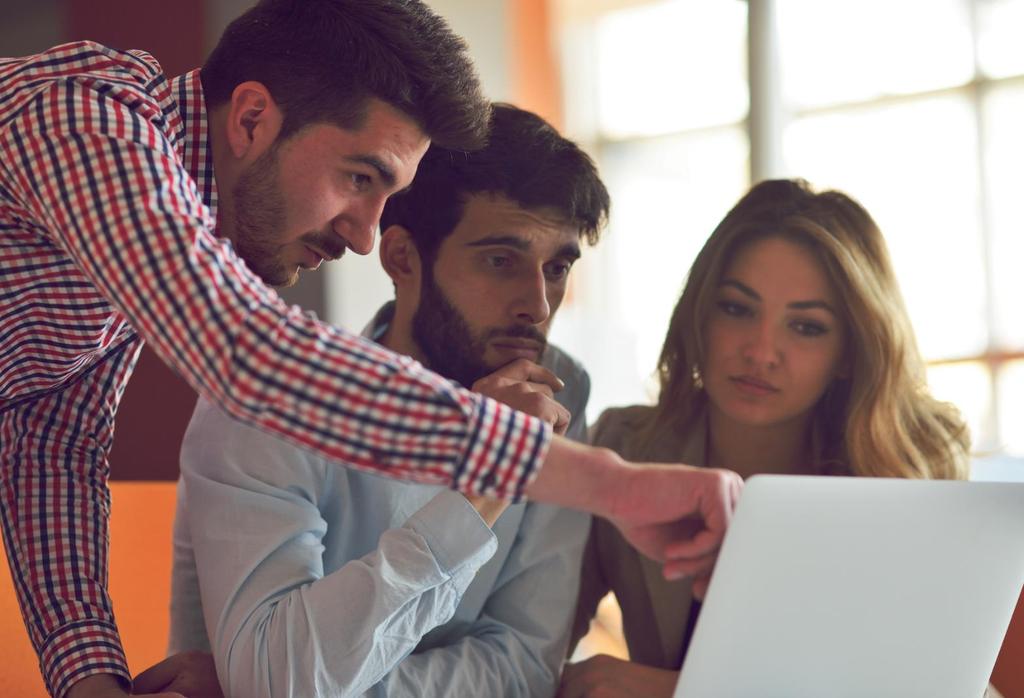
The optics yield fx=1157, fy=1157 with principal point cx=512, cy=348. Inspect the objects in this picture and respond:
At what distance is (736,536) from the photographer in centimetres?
79

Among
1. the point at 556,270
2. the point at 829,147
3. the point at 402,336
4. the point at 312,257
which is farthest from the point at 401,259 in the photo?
the point at 829,147

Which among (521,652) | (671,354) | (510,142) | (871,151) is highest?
(871,151)

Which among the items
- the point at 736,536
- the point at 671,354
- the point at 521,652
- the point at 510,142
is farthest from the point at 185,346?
the point at 671,354

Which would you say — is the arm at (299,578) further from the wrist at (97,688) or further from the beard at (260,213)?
the beard at (260,213)

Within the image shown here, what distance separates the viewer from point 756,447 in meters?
1.93

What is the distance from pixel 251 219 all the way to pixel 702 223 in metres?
4.22

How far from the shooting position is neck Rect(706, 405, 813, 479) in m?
1.93

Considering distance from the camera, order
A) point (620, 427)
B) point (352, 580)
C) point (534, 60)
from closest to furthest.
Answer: point (352, 580) < point (620, 427) < point (534, 60)

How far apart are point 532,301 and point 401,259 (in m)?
0.24

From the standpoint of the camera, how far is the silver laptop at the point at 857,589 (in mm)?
817

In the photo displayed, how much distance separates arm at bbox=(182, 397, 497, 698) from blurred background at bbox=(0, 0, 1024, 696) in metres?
2.85

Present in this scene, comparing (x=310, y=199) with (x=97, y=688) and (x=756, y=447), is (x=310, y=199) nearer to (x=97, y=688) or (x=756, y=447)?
(x=97, y=688)

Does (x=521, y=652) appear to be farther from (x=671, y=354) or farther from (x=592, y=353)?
(x=592, y=353)

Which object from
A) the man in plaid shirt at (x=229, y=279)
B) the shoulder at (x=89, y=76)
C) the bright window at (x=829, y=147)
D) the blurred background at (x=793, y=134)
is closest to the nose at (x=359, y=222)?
the man in plaid shirt at (x=229, y=279)
